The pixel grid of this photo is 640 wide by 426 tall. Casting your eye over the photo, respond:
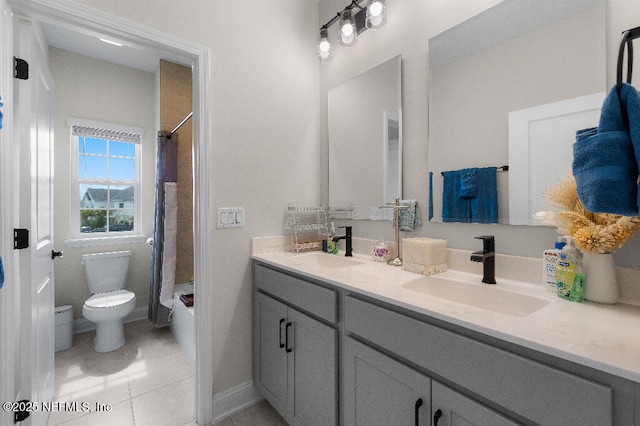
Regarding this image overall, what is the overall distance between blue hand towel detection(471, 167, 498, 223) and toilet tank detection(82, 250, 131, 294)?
3.25 metres

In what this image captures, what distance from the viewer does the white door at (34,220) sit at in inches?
52.4

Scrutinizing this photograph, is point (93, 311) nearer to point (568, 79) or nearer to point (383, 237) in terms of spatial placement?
point (383, 237)

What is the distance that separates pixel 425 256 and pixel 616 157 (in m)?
0.76

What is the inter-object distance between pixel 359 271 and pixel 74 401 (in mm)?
2019

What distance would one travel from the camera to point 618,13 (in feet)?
3.33

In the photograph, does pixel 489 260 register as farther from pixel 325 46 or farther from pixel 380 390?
pixel 325 46

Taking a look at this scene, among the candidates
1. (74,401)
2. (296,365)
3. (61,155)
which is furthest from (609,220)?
(61,155)

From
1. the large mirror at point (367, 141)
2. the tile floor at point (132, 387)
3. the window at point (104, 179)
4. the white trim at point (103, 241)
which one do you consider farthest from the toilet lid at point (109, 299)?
the large mirror at point (367, 141)

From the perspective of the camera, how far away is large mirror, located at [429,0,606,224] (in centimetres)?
107

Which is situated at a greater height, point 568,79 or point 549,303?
point 568,79

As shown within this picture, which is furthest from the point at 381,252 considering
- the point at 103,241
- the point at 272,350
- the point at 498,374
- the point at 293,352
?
the point at 103,241

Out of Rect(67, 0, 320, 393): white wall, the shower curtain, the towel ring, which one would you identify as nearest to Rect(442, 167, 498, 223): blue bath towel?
the towel ring

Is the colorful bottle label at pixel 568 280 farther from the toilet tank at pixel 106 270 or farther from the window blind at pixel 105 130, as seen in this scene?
the window blind at pixel 105 130

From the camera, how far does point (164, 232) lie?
2.74 meters
